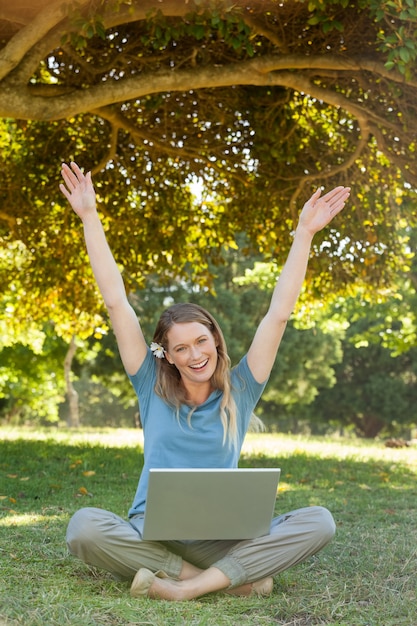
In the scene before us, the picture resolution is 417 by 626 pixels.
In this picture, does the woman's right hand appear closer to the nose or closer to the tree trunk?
the nose

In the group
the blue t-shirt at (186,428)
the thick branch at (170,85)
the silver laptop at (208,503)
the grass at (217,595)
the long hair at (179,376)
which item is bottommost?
the grass at (217,595)

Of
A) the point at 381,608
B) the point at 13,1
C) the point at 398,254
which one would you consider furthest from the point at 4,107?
the point at 398,254

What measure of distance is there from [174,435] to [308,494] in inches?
151

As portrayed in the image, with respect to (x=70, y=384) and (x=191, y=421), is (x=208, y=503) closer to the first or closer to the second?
(x=191, y=421)

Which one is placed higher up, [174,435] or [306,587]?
[174,435]

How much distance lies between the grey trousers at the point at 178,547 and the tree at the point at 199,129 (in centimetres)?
416

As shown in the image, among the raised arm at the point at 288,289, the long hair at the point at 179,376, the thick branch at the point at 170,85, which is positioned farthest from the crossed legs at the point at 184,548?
the thick branch at the point at 170,85

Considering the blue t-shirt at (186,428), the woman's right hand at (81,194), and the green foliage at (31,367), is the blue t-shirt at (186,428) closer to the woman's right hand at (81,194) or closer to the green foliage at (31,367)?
the woman's right hand at (81,194)

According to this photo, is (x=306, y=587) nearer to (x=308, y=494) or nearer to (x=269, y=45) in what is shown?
(x=308, y=494)

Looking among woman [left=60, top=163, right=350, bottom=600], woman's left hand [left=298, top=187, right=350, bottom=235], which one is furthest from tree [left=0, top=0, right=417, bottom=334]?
woman [left=60, top=163, right=350, bottom=600]

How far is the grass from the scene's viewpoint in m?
3.46

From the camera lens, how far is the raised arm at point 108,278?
397cm

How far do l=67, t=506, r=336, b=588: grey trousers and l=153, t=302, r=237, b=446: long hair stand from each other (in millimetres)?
523

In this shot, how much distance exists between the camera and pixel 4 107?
6.77 m
